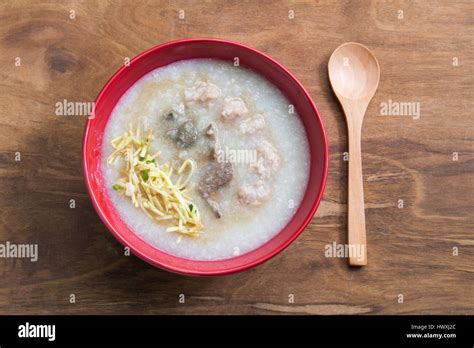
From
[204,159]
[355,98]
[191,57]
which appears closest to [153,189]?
[204,159]

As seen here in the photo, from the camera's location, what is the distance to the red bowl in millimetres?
1855

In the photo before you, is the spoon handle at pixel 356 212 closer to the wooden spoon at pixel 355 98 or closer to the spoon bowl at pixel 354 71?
the wooden spoon at pixel 355 98

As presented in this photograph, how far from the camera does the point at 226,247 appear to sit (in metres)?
1.92

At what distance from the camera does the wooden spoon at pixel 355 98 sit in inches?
84.0

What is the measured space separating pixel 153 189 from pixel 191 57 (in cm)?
49

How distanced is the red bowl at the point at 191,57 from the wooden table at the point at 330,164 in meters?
0.22

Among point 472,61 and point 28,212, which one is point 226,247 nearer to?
point 28,212

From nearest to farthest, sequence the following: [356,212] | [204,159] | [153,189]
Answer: [153,189] → [204,159] → [356,212]

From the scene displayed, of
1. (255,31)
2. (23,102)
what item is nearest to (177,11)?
(255,31)

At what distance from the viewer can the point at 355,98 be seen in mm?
2197

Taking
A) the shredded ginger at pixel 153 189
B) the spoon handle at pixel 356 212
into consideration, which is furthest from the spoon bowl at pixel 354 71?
the shredded ginger at pixel 153 189

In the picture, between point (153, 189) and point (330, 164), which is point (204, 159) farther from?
point (330, 164)

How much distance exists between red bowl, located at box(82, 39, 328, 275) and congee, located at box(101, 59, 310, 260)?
0.03m

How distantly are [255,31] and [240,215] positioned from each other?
0.73 m
